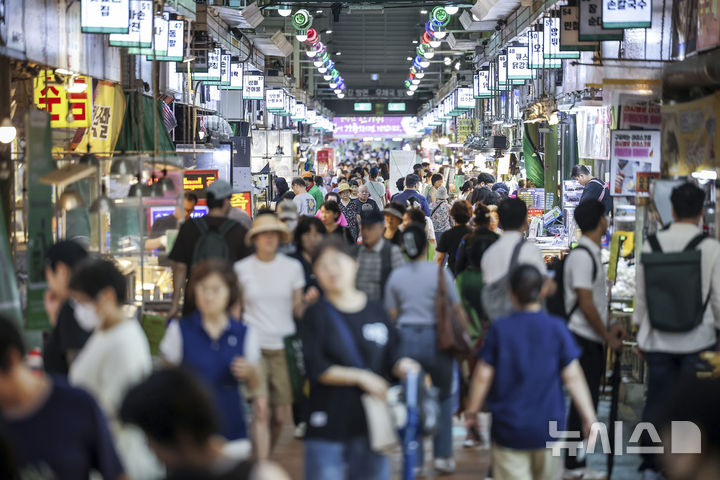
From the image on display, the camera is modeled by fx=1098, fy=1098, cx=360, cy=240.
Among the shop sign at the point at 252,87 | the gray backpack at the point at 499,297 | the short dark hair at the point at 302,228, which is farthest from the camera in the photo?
the shop sign at the point at 252,87

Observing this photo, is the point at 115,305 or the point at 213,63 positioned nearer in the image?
the point at 115,305

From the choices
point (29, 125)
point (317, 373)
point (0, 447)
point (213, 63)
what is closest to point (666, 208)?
point (317, 373)

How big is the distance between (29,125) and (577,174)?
9.37 metres

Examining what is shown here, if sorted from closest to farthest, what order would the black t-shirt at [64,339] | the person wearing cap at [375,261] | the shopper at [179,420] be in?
the shopper at [179,420], the black t-shirt at [64,339], the person wearing cap at [375,261]

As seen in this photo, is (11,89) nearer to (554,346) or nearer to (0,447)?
(554,346)

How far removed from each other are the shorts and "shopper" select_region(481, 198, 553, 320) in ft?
4.78

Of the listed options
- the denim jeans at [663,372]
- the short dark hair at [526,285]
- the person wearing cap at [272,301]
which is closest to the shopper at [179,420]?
the short dark hair at [526,285]

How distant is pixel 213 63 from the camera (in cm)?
2011

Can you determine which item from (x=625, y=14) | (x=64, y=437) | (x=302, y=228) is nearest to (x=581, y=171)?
(x=625, y=14)

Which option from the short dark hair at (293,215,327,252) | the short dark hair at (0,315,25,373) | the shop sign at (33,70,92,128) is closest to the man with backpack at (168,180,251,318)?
the short dark hair at (293,215,327,252)

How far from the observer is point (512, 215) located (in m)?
7.60

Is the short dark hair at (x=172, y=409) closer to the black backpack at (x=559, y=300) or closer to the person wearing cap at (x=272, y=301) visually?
the person wearing cap at (x=272, y=301)

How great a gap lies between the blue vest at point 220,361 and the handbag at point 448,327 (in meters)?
2.00

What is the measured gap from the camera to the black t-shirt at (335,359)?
510 cm
